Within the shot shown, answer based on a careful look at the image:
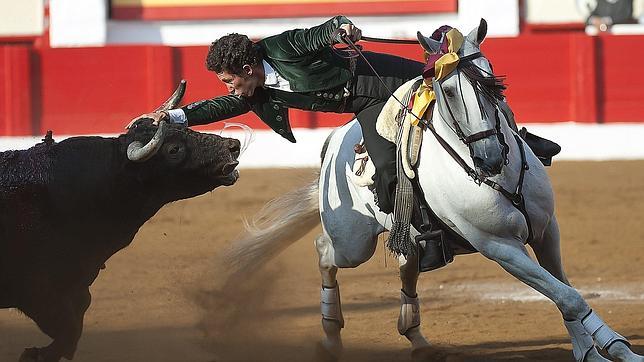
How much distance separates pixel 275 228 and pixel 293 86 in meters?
1.10

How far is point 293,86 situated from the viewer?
4797 mm

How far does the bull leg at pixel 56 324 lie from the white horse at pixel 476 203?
3.87ft

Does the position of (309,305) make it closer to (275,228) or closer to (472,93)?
(275,228)

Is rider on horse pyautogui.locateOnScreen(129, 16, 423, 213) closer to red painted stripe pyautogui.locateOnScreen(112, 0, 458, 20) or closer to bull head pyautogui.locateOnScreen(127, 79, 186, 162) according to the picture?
bull head pyautogui.locateOnScreen(127, 79, 186, 162)

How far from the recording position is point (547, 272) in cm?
424

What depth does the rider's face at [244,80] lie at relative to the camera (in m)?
4.72

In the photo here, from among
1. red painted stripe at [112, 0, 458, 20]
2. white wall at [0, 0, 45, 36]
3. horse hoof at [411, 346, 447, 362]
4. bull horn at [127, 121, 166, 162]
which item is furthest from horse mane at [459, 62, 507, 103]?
white wall at [0, 0, 45, 36]

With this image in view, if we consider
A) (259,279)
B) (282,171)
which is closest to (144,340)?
(259,279)

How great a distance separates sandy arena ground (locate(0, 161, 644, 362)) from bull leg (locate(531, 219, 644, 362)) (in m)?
0.77

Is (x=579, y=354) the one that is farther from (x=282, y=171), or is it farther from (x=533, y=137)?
(x=282, y=171)

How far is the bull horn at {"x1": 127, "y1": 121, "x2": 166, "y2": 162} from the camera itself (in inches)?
184

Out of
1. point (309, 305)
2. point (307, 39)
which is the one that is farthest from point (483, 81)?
point (309, 305)

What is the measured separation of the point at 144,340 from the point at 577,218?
417cm

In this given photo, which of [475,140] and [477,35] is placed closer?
[475,140]
